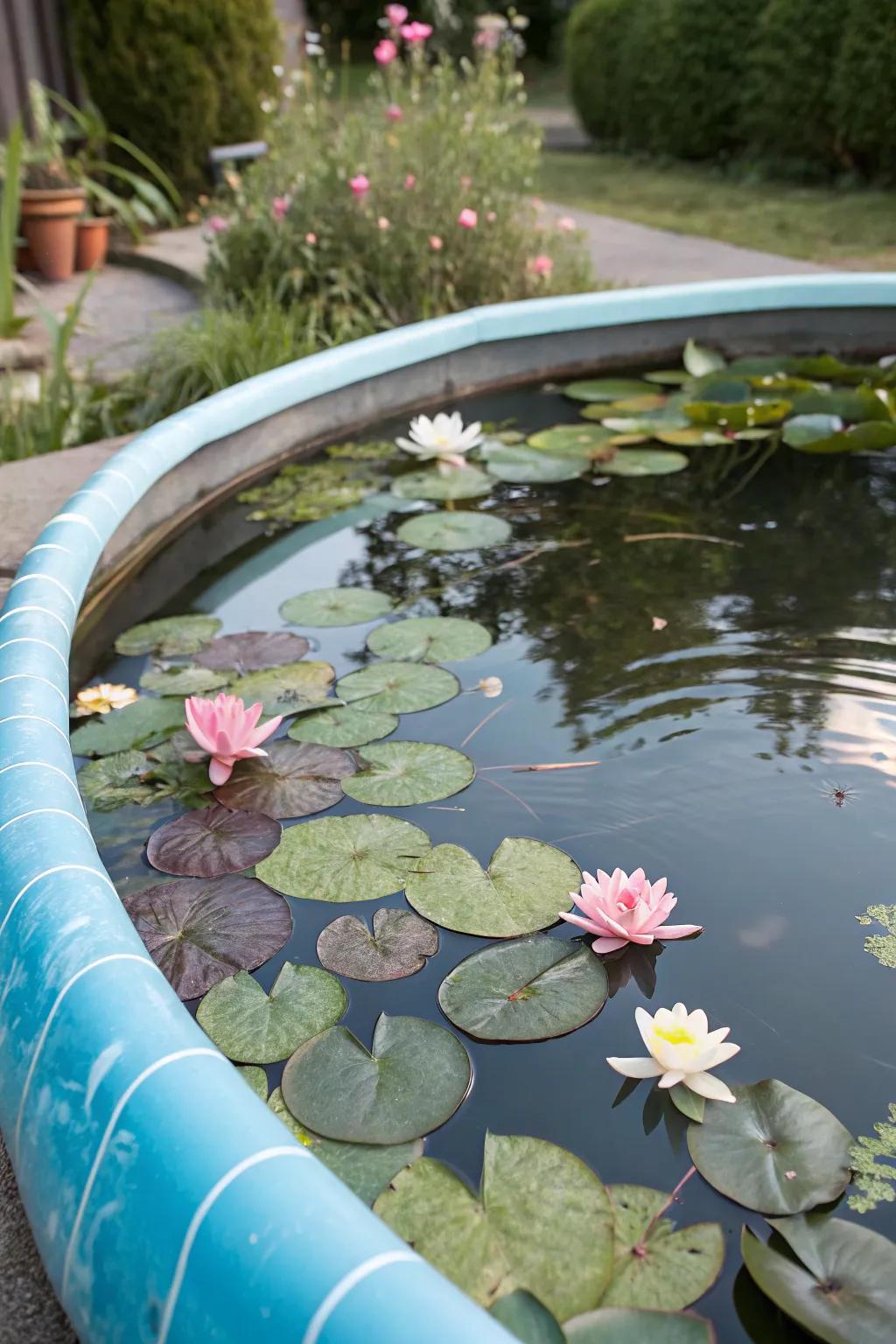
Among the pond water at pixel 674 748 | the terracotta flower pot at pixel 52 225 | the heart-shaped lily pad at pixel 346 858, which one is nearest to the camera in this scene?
the pond water at pixel 674 748

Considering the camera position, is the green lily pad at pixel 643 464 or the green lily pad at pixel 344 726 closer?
the green lily pad at pixel 344 726

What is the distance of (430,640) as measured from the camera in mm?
1934

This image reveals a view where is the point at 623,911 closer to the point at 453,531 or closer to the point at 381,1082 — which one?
the point at 381,1082

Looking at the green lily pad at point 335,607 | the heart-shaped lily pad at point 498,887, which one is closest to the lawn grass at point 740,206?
the green lily pad at point 335,607

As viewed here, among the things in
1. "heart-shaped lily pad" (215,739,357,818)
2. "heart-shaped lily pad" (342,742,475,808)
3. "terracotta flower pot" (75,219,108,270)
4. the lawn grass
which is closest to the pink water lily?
"heart-shaped lily pad" (215,739,357,818)

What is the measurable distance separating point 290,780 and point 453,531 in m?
0.96

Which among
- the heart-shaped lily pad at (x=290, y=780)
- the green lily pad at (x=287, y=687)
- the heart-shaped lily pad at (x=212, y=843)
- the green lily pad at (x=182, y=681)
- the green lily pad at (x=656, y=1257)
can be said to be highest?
the green lily pad at (x=182, y=681)

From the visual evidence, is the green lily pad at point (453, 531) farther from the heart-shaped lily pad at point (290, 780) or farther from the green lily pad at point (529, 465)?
the heart-shaped lily pad at point (290, 780)

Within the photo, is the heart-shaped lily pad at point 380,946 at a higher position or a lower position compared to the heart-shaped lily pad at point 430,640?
lower

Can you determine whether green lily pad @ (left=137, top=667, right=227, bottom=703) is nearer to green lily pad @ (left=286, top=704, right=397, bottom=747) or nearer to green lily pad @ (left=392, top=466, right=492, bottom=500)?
green lily pad @ (left=286, top=704, right=397, bottom=747)

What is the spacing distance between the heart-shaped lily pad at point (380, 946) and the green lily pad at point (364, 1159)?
0.22 meters

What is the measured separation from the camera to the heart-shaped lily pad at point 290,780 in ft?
4.98

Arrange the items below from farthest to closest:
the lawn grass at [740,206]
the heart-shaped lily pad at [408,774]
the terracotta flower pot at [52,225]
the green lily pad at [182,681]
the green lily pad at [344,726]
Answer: the lawn grass at [740,206], the terracotta flower pot at [52,225], the green lily pad at [182,681], the green lily pad at [344,726], the heart-shaped lily pad at [408,774]

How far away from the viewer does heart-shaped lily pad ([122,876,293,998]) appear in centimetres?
123
